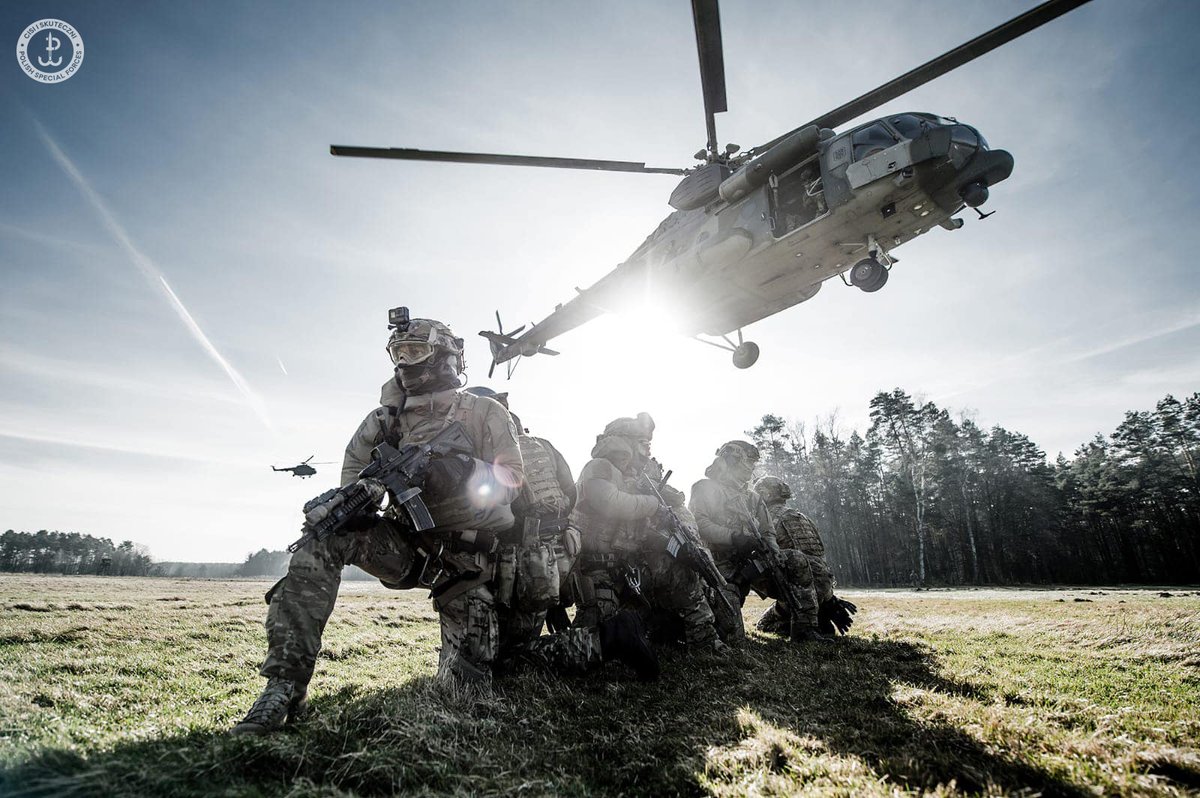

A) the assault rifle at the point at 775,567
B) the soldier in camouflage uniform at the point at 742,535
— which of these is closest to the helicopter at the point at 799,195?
the soldier in camouflage uniform at the point at 742,535

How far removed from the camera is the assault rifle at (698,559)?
16.7ft

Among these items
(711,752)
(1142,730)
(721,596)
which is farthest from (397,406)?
(1142,730)

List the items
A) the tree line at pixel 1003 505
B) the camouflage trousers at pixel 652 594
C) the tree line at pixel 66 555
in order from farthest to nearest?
the tree line at pixel 66 555
the tree line at pixel 1003 505
the camouflage trousers at pixel 652 594

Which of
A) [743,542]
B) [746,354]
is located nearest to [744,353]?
[746,354]

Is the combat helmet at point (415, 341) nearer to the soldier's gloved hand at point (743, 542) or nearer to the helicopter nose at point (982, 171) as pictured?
the soldier's gloved hand at point (743, 542)

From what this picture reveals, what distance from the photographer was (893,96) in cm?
636

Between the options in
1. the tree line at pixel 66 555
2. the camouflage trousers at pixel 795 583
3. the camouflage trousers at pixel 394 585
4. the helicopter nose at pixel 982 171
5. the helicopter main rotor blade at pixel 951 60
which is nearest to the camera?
the camouflage trousers at pixel 394 585

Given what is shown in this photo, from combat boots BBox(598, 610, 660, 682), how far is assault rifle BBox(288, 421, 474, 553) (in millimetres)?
1466

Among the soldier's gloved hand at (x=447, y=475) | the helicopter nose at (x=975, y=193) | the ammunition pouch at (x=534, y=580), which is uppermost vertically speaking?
the helicopter nose at (x=975, y=193)

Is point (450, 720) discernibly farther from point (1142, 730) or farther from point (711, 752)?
point (1142, 730)

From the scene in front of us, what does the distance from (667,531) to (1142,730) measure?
3.50 m

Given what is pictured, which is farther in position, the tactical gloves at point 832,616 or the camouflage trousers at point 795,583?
the tactical gloves at point 832,616

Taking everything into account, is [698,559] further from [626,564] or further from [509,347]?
[509,347]

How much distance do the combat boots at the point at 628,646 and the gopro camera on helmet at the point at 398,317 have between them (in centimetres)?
252
